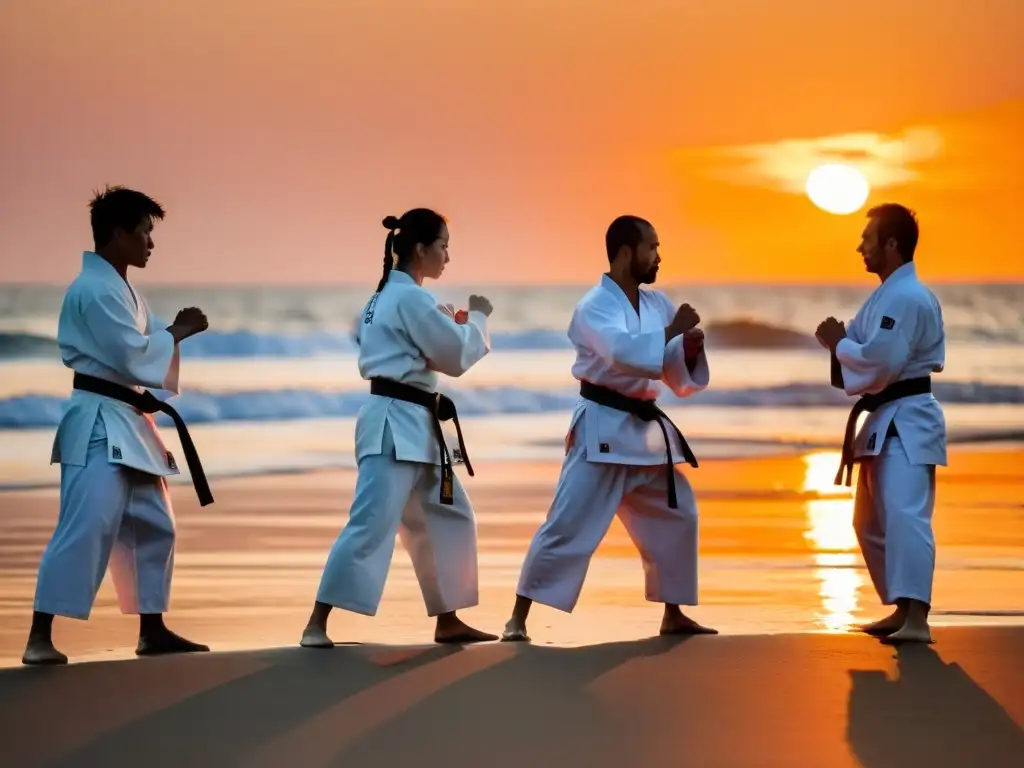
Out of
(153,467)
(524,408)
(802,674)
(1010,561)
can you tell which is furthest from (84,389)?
(524,408)

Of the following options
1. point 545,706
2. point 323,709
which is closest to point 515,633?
point 545,706

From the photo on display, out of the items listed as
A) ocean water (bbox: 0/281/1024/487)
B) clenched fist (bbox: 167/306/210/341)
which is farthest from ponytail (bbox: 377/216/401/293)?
ocean water (bbox: 0/281/1024/487)

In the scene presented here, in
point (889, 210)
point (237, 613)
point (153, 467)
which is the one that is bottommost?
point (237, 613)

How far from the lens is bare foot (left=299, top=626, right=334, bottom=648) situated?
4844 mm

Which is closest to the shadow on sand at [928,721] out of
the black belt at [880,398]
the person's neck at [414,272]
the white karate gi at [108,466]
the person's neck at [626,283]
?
the black belt at [880,398]

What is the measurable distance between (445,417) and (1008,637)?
71.1 inches

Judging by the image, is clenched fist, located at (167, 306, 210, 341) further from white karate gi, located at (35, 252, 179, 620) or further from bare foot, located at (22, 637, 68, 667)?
bare foot, located at (22, 637, 68, 667)

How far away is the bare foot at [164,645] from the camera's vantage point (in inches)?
188

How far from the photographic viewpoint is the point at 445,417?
5.15m

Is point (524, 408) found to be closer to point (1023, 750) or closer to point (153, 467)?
point (153, 467)

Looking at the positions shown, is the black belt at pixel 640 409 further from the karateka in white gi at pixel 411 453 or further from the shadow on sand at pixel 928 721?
the shadow on sand at pixel 928 721

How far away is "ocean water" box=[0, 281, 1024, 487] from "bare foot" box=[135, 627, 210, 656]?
4.78 metres

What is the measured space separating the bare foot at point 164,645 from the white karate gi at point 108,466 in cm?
→ 8

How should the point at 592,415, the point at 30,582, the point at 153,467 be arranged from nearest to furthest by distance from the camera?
the point at 153,467
the point at 592,415
the point at 30,582
